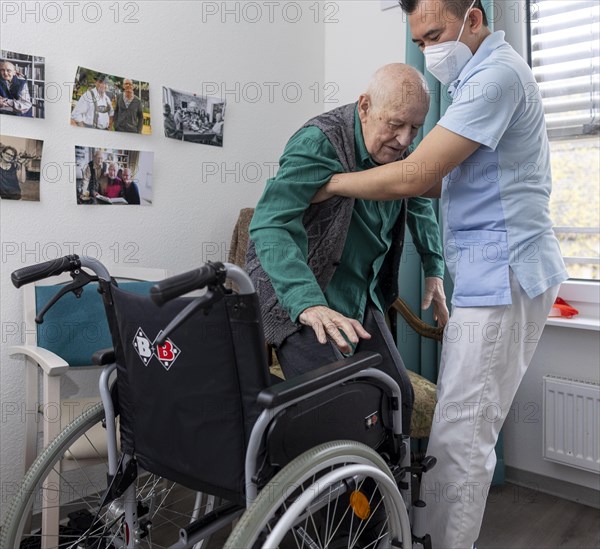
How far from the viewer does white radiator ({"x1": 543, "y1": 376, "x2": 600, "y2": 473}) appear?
213 centimetres

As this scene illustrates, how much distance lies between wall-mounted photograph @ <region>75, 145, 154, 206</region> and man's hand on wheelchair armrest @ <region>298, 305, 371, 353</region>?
1234 mm

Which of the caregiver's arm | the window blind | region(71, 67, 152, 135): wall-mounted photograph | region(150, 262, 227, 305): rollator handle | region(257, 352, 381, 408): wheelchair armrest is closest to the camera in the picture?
region(150, 262, 227, 305): rollator handle

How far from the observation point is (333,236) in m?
1.43

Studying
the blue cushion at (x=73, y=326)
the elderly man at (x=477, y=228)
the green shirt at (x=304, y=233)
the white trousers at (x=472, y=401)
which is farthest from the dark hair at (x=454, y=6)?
the blue cushion at (x=73, y=326)

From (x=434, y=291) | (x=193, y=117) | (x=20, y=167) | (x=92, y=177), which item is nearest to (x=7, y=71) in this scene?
(x=20, y=167)

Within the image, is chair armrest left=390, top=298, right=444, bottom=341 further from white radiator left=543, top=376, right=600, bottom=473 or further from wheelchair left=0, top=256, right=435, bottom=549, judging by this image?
wheelchair left=0, top=256, right=435, bottom=549

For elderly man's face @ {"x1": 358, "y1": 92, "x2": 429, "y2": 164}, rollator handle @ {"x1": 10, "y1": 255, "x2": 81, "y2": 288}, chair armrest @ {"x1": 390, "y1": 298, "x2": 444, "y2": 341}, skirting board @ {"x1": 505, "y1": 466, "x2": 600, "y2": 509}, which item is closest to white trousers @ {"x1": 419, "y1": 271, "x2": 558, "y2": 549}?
elderly man's face @ {"x1": 358, "y1": 92, "x2": 429, "y2": 164}

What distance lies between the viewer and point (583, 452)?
2.16 metres

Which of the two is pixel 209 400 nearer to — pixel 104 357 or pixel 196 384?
pixel 196 384

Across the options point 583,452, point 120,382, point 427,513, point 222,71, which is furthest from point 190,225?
point 583,452

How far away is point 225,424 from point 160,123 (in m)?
1.58

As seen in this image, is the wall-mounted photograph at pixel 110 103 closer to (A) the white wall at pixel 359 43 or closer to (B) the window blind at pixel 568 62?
(A) the white wall at pixel 359 43

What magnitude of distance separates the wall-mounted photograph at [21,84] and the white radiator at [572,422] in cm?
204

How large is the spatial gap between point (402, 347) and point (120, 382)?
1443mm
